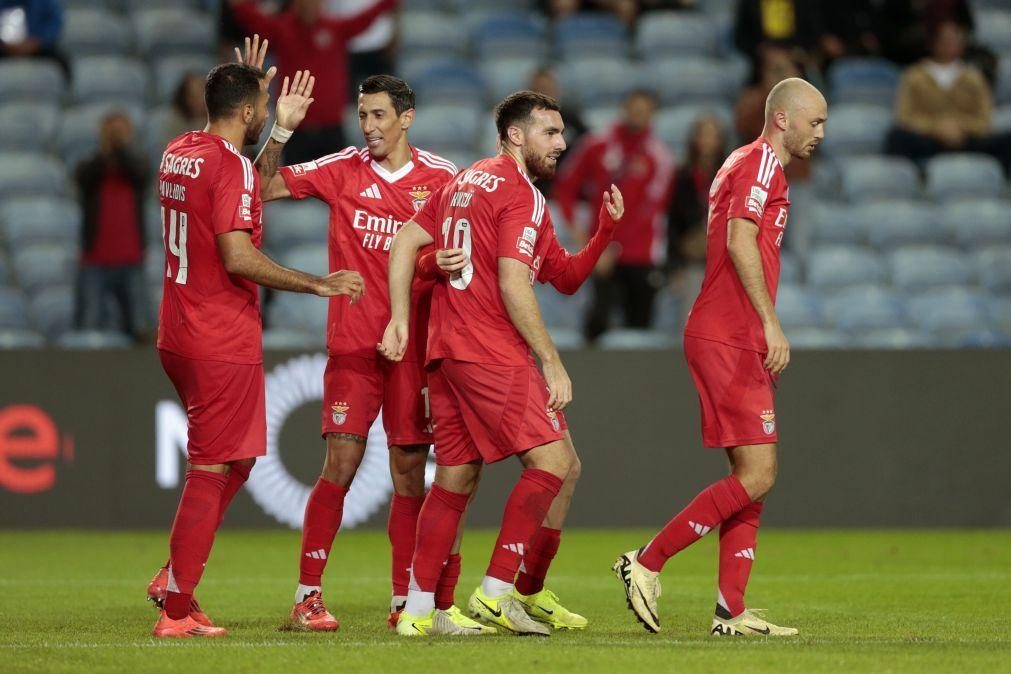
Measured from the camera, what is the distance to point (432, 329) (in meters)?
6.64

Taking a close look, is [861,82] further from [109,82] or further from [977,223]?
[109,82]

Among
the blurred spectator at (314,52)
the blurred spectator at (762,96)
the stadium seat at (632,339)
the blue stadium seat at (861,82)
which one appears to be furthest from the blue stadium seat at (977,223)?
the blurred spectator at (314,52)

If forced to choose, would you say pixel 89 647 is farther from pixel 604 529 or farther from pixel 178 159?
pixel 604 529

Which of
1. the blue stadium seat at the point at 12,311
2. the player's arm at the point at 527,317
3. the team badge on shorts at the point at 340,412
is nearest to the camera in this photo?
the player's arm at the point at 527,317

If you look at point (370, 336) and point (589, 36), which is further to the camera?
point (589, 36)

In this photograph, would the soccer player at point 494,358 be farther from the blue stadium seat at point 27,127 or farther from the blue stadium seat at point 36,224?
the blue stadium seat at point 27,127

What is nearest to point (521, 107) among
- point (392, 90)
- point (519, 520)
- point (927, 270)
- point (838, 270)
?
point (392, 90)

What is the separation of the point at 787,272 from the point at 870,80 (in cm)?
303

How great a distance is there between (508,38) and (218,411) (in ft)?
32.3

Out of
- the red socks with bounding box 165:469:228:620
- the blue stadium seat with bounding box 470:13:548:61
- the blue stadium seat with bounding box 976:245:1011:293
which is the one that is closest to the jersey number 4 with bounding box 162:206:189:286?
the red socks with bounding box 165:469:228:620

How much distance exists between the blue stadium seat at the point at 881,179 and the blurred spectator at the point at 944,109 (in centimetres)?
13

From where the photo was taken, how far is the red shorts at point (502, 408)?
6.38m

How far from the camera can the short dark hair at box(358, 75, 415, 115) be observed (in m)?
7.20

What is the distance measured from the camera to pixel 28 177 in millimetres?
14219
